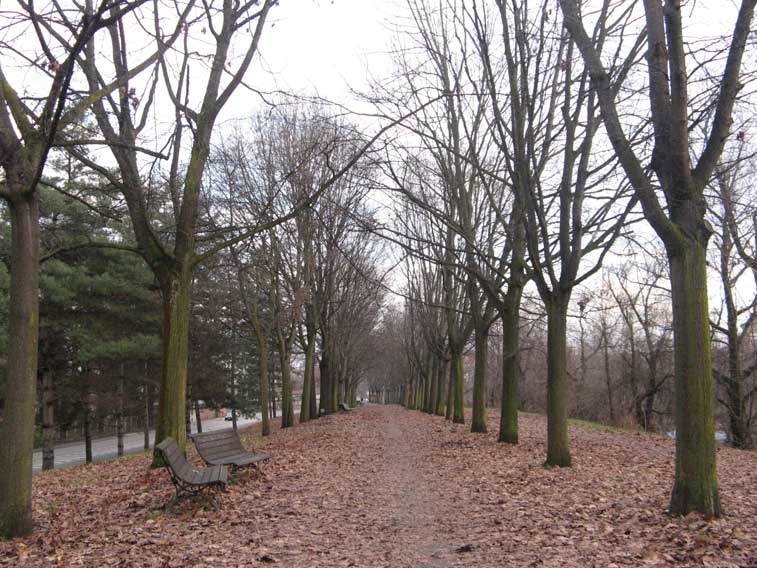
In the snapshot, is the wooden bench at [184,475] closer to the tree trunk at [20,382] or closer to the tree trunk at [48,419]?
the tree trunk at [20,382]

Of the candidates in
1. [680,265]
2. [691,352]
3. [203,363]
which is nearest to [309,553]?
[691,352]

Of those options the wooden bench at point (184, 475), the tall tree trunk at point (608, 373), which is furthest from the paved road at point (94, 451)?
the tall tree trunk at point (608, 373)

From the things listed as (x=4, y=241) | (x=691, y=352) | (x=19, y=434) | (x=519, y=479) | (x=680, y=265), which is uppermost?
(x=4, y=241)

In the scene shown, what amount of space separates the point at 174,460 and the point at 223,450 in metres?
2.15

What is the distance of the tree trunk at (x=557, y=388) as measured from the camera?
10031 mm

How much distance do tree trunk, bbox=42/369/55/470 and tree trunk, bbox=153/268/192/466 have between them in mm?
14945

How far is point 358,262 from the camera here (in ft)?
80.1

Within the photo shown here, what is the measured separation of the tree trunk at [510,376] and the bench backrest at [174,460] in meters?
7.84

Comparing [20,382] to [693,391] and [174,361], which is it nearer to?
[174,361]

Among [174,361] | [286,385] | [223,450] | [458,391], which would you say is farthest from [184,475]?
[458,391]

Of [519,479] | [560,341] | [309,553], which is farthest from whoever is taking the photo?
[560,341]

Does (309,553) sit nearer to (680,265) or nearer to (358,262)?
(680,265)

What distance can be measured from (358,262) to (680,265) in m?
18.9

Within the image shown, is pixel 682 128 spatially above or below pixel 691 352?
above
